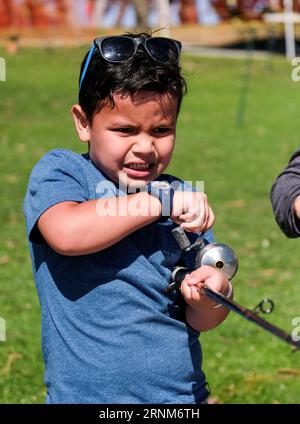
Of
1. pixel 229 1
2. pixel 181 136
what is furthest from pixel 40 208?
pixel 229 1

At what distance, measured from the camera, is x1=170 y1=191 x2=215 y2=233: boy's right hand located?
223cm

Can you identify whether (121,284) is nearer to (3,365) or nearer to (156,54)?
(156,54)

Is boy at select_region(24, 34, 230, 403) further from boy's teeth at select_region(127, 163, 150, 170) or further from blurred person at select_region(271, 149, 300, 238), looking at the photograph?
blurred person at select_region(271, 149, 300, 238)

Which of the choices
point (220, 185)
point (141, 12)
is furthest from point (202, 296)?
point (141, 12)

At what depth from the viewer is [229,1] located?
2697 centimetres

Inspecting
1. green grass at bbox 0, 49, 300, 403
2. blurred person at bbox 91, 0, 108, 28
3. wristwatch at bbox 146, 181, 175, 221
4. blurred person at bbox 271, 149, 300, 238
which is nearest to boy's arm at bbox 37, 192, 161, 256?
wristwatch at bbox 146, 181, 175, 221

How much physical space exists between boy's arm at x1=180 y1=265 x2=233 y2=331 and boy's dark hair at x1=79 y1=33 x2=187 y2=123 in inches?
19.9

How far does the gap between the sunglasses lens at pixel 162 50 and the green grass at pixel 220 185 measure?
99 centimetres

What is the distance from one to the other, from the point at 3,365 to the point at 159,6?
66.6 ft

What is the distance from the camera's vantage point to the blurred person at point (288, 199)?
8.63 feet

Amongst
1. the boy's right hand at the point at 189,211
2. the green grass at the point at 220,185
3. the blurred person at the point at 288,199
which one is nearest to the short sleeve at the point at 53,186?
the boy's right hand at the point at 189,211

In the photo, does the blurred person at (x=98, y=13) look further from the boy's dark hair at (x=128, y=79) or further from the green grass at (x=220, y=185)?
the boy's dark hair at (x=128, y=79)

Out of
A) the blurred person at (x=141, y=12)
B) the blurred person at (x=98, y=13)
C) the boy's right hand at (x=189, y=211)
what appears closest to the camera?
the boy's right hand at (x=189, y=211)

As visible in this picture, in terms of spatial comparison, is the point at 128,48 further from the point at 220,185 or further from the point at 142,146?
the point at 220,185
